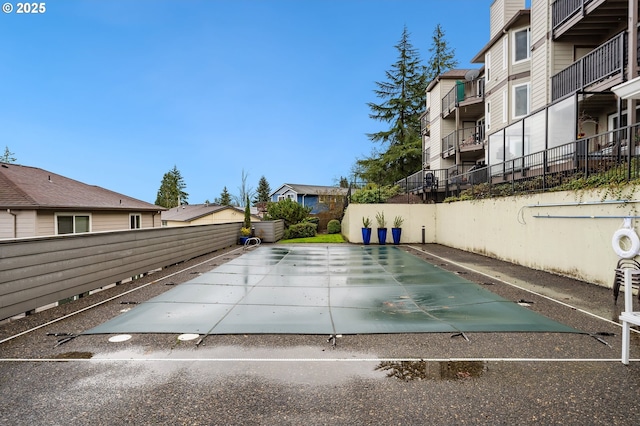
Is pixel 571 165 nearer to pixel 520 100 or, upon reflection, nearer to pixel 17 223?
pixel 520 100

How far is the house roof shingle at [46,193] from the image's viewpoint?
463 inches

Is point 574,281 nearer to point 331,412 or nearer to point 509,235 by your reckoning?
point 509,235

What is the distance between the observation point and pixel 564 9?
40.4 feet

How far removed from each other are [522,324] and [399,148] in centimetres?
2850

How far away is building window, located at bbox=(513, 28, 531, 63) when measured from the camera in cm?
1575

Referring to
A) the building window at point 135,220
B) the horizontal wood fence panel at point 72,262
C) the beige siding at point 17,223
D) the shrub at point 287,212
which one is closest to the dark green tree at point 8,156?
the building window at point 135,220

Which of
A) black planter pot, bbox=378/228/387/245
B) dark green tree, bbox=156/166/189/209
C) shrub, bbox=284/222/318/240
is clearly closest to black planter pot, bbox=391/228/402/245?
black planter pot, bbox=378/228/387/245

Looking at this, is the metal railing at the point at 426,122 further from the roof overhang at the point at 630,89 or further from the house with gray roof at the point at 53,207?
the roof overhang at the point at 630,89

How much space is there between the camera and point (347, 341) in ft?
12.7

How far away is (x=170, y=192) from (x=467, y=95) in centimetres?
5987

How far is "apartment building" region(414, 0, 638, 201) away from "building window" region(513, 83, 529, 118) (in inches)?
1.6

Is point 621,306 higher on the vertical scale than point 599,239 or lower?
lower

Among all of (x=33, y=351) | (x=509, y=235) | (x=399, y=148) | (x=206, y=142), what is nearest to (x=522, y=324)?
(x=33, y=351)

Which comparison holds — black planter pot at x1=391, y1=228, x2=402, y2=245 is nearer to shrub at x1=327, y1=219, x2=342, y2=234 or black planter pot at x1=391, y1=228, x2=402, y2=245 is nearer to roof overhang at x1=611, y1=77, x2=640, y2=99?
shrub at x1=327, y1=219, x2=342, y2=234
